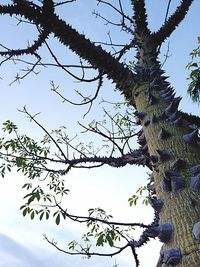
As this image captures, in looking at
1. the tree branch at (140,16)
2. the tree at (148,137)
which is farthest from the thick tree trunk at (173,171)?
the tree branch at (140,16)

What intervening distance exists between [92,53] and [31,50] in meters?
1.16

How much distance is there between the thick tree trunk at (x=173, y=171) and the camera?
1341 millimetres

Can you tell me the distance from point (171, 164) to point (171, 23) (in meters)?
2.59

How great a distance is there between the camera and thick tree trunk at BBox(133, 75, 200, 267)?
1.34 m

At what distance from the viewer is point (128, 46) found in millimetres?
4129

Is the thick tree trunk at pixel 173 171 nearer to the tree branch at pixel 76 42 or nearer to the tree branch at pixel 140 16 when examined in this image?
the tree branch at pixel 76 42

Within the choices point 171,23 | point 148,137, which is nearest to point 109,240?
point 148,137

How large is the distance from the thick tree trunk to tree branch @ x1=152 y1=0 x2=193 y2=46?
1316mm

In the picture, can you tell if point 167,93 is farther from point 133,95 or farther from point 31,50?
point 31,50

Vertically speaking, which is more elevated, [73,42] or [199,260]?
[73,42]

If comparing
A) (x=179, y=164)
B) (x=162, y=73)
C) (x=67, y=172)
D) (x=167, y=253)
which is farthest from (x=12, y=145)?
(x=167, y=253)

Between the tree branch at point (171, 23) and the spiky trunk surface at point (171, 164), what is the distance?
99 cm

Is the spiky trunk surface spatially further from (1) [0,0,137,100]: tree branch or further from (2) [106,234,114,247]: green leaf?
(2) [106,234,114,247]: green leaf

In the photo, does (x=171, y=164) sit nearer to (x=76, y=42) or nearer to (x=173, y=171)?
(x=173, y=171)
